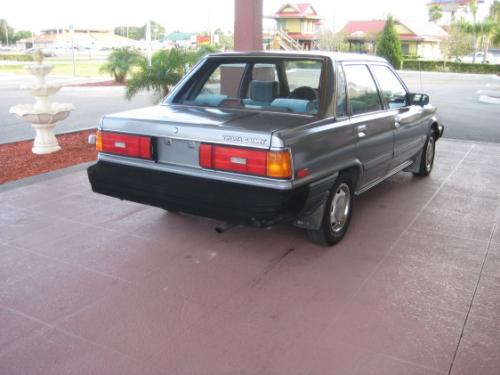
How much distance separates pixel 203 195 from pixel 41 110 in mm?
5062

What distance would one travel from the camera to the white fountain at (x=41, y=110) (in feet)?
25.6

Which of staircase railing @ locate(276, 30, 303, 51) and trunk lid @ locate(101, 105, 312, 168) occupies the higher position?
staircase railing @ locate(276, 30, 303, 51)

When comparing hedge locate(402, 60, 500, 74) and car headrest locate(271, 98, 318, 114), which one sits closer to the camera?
car headrest locate(271, 98, 318, 114)

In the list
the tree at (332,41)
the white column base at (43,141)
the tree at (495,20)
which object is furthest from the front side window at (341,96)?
the tree at (495,20)

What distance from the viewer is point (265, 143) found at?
3553 mm

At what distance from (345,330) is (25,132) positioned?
357 inches

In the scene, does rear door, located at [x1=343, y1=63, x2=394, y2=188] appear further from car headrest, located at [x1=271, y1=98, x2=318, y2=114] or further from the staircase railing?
the staircase railing

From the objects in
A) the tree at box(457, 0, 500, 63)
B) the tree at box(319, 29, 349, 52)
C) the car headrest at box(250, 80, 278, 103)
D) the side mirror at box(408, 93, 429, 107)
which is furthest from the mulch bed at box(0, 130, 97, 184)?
the tree at box(457, 0, 500, 63)

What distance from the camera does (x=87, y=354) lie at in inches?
114

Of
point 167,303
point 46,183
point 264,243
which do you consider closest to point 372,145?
point 264,243

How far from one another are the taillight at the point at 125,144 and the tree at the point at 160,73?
5814mm

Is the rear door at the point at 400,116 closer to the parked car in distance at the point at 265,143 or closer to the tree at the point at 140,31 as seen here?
A: the parked car in distance at the point at 265,143

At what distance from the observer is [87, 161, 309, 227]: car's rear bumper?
360 centimetres

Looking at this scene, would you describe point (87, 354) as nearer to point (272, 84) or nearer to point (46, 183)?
point (272, 84)
